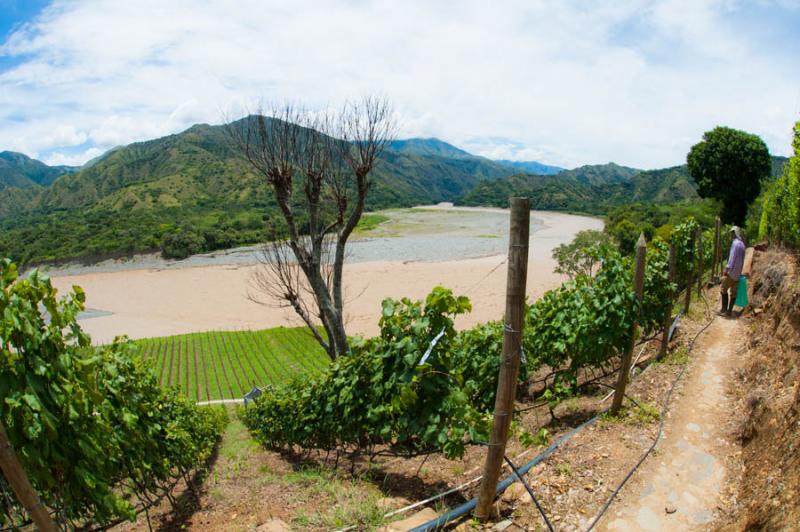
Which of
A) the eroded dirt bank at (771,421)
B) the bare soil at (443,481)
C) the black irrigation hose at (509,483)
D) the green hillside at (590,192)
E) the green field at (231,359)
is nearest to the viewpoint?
the eroded dirt bank at (771,421)

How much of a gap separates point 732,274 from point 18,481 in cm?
1127

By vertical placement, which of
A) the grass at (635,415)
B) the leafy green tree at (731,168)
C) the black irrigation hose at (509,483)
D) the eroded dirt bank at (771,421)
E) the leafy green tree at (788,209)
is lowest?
the black irrigation hose at (509,483)

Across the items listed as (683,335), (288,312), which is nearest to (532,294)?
(288,312)

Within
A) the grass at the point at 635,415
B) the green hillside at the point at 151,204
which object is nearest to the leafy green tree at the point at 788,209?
the grass at the point at 635,415

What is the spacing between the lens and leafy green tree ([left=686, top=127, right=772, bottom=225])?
1227 inches

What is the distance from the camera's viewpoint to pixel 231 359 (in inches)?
1008

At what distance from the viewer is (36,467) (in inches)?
114

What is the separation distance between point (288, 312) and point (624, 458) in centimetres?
3432

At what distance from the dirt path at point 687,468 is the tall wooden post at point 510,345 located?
1.07m

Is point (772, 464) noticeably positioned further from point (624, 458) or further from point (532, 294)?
point (532, 294)

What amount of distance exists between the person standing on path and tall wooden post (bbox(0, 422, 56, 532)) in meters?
11.0

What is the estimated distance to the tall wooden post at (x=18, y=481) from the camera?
8.06 ft

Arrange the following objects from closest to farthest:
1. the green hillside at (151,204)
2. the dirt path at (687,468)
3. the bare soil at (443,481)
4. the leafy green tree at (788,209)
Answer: the dirt path at (687,468) < the bare soil at (443,481) < the leafy green tree at (788,209) < the green hillside at (151,204)

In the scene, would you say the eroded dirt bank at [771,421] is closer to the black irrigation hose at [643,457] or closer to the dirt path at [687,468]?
the dirt path at [687,468]
